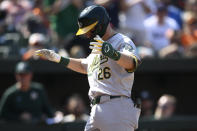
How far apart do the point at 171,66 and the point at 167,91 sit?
29.3 inches

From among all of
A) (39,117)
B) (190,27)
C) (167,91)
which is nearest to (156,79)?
(167,91)

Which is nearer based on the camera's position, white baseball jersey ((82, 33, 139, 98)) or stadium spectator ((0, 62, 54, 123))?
white baseball jersey ((82, 33, 139, 98))

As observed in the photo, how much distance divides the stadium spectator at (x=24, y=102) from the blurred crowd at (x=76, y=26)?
1.11 meters

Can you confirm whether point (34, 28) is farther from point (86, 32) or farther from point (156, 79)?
point (86, 32)

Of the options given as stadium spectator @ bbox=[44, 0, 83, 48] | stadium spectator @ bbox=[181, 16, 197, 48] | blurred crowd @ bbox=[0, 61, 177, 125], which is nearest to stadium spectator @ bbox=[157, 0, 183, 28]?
stadium spectator @ bbox=[181, 16, 197, 48]

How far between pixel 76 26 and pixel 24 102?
8.08 ft

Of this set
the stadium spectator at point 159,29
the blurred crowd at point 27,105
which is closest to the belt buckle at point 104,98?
the blurred crowd at point 27,105

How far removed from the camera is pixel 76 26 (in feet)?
31.8

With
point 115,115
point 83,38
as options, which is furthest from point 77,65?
point 83,38

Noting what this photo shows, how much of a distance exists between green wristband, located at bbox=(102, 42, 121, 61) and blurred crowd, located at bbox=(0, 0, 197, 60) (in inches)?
180

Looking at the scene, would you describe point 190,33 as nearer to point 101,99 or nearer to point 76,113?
point 76,113

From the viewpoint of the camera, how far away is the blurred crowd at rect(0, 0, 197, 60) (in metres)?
9.23

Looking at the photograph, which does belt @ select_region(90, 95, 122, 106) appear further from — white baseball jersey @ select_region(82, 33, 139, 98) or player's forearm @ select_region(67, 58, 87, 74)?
player's forearm @ select_region(67, 58, 87, 74)

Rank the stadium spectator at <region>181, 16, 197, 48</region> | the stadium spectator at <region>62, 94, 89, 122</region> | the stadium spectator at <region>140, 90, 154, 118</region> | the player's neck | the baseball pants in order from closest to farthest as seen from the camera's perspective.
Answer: the baseball pants → the player's neck → the stadium spectator at <region>62, 94, 89, 122</region> → the stadium spectator at <region>140, 90, 154, 118</region> → the stadium spectator at <region>181, 16, 197, 48</region>
